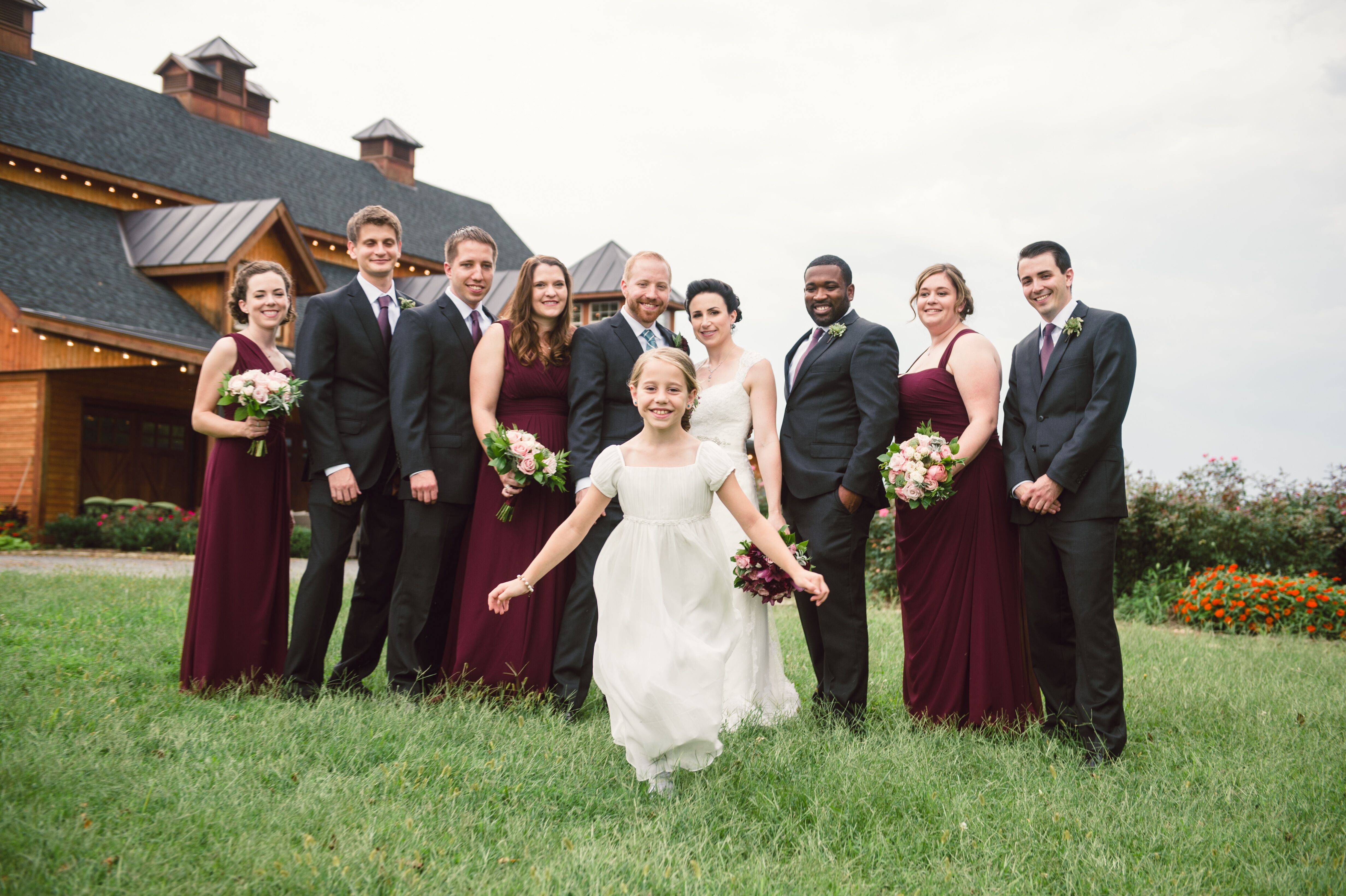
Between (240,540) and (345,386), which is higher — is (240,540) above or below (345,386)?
below

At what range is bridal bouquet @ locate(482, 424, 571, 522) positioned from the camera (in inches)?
212

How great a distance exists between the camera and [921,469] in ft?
16.3

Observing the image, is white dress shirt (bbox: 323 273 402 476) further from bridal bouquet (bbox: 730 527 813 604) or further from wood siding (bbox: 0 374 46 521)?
wood siding (bbox: 0 374 46 521)

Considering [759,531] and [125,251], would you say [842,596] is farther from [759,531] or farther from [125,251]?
[125,251]

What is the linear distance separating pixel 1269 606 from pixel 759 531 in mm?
10055

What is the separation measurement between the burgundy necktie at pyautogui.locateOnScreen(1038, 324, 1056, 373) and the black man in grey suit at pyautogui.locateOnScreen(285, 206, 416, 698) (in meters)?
3.78

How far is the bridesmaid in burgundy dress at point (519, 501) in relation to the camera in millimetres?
5758

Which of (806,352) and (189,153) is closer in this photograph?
(806,352)

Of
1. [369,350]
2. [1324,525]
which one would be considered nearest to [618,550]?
Result: [369,350]

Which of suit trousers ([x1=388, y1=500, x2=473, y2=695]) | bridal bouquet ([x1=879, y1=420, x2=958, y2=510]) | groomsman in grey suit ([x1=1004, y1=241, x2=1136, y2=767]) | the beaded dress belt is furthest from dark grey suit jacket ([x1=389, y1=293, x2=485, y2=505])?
groomsman in grey suit ([x1=1004, y1=241, x2=1136, y2=767])

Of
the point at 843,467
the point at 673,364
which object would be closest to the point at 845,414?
the point at 843,467

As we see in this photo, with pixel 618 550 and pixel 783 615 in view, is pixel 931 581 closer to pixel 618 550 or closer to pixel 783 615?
pixel 618 550

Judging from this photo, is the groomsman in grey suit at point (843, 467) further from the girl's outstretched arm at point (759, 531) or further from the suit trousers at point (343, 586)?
the suit trousers at point (343, 586)

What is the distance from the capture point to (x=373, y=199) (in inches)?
1254
